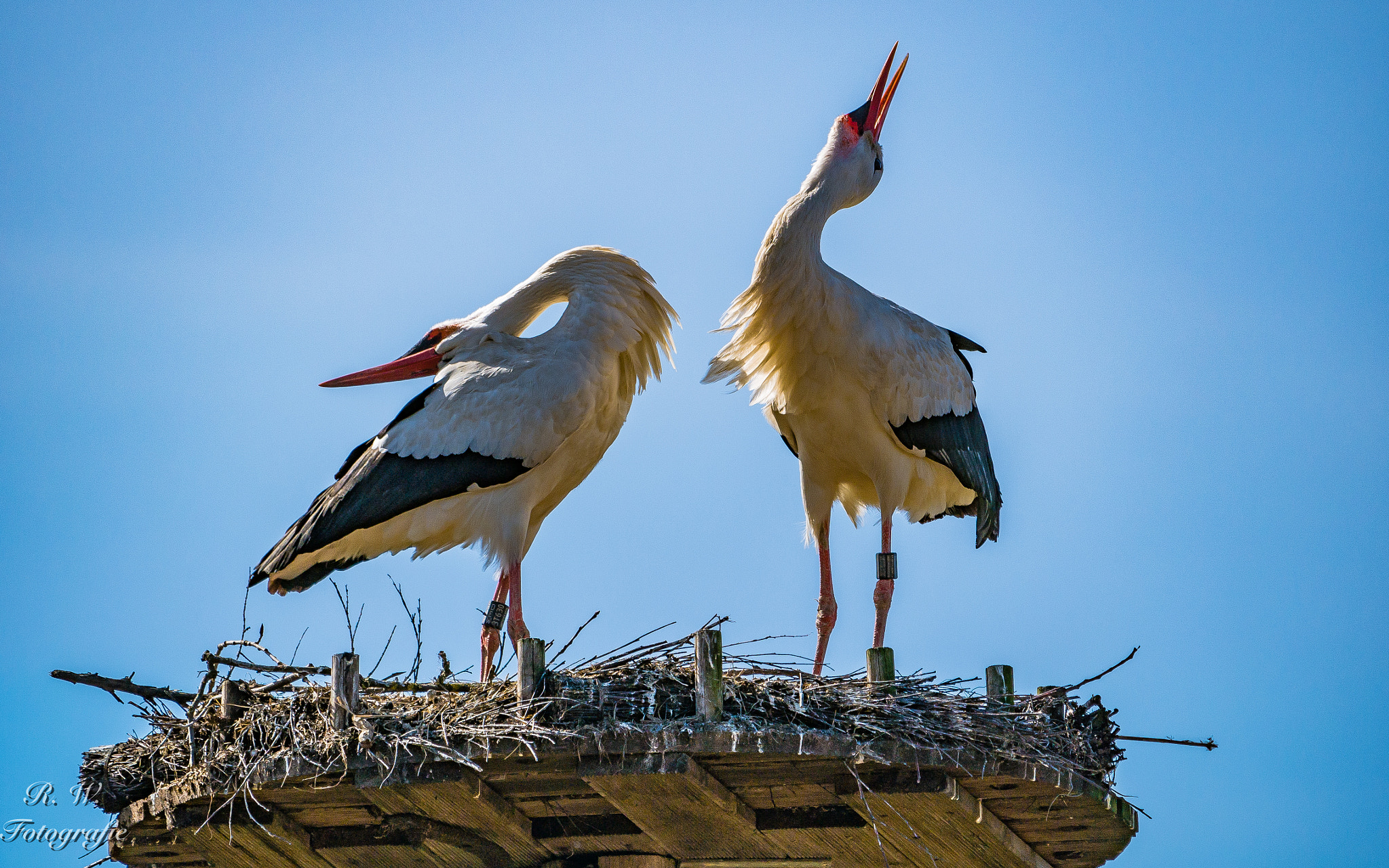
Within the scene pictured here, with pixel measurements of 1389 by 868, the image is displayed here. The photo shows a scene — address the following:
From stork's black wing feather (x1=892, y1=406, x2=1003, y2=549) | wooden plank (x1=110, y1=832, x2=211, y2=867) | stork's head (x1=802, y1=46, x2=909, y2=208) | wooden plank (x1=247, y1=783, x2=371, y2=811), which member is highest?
stork's head (x1=802, y1=46, x2=909, y2=208)

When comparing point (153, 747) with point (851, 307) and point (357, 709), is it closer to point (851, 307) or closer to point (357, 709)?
point (357, 709)

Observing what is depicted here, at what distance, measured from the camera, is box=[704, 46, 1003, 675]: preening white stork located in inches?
284

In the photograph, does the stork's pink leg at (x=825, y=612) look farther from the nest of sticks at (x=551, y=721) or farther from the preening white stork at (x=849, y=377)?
the nest of sticks at (x=551, y=721)

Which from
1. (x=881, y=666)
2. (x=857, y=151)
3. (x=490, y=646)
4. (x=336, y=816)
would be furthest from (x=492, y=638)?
(x=857, y=151)

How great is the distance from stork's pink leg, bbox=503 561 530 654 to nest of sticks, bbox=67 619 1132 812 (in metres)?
0.93

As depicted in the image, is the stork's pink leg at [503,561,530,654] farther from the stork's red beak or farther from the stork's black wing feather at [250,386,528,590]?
the stork's red beak

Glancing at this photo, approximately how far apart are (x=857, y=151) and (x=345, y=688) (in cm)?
381

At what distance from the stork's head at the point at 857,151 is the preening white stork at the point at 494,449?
1060 millimetres

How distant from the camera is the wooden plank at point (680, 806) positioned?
5.18 metres

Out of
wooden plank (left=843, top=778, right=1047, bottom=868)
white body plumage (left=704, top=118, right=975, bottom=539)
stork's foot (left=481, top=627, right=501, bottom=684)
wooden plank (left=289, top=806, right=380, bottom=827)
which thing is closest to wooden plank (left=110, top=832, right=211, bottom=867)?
wooden plank (left=289, top=806, right=380, bottom=827)

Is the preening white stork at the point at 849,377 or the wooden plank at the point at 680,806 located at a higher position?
the preening white stork at the point at 849,377

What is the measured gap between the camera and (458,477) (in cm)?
699

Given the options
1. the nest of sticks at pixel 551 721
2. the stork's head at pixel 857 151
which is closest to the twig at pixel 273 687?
the nest of sticks at pixel 551 721

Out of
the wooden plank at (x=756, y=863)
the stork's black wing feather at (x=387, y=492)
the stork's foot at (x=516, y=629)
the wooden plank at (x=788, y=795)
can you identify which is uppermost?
the stork's black wing feather at (x=387, y=492)
